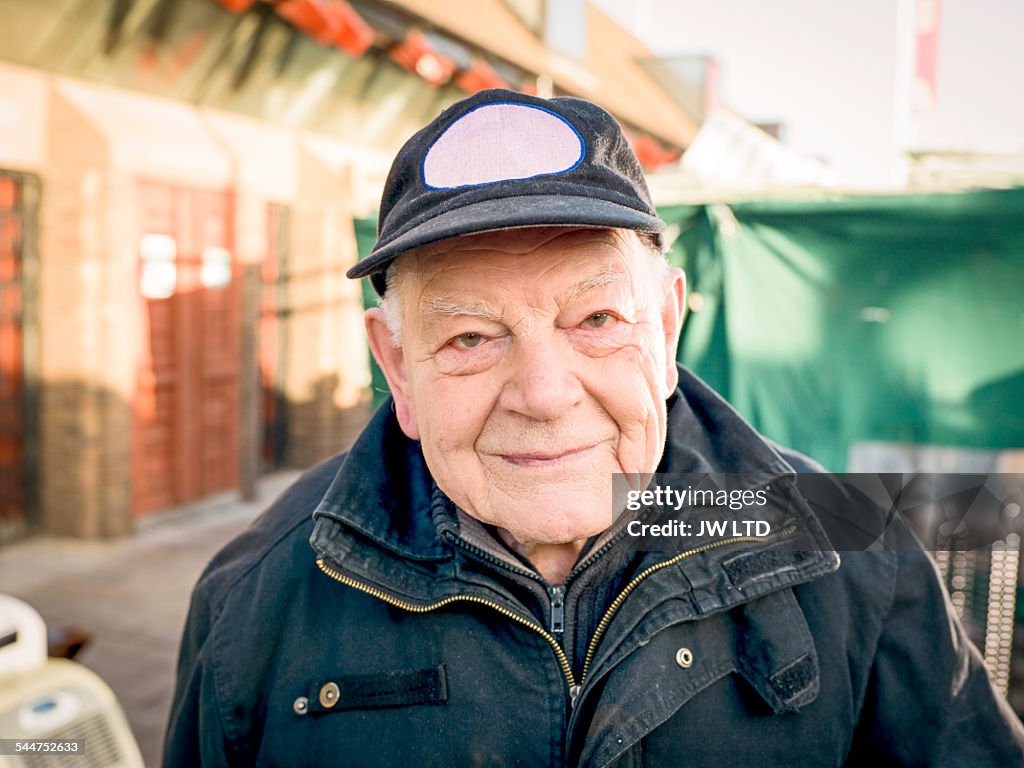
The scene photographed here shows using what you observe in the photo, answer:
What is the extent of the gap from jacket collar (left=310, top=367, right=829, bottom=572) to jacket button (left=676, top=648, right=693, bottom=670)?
31 centimetres

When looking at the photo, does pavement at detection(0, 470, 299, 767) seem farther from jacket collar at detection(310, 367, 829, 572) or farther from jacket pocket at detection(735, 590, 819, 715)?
jacket pocket at detection(735, 590, 819, 715)

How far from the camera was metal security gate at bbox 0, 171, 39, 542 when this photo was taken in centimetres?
668

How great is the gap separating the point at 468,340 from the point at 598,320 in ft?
0.70

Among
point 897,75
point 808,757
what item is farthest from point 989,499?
point 897,75

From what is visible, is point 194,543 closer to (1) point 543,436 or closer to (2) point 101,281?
(2) point 101,281

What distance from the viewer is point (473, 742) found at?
144 centimetres

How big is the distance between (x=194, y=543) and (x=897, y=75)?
6469mm

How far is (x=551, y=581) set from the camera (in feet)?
5.13

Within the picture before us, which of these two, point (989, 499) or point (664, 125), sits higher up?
point (664, 125)

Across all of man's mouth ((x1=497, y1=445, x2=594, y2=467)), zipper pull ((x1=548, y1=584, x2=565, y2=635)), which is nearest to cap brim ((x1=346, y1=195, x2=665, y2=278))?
man's mouth ((x1=497, y1=445, x2=594, y2=467))

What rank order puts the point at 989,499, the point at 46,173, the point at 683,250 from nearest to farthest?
the point at 989,499, the point at 683,250, the point at 46,173

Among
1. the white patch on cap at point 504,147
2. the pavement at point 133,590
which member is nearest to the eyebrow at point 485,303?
the white patch on cap at point 504,147

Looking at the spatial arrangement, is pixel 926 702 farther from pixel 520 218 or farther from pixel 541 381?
pixel 520 218

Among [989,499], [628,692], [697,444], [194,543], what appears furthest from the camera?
Result: [194,543]
